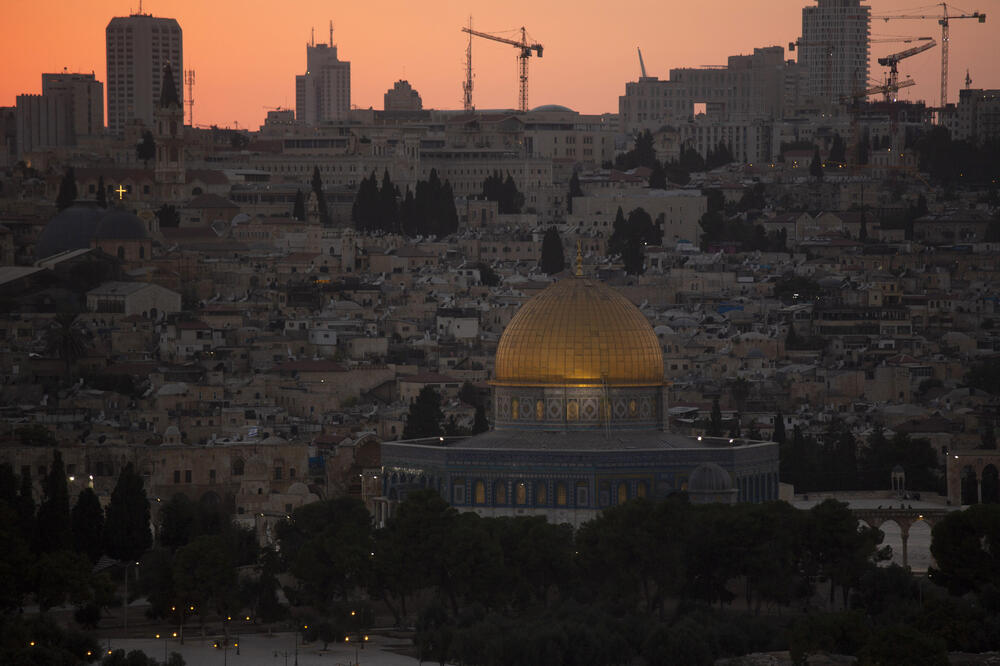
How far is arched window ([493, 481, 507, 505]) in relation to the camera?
63250mm

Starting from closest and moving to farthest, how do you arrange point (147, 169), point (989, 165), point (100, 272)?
point (100, 272), point (147, 169), point (989, 165)

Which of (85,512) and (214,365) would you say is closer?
(85,512)

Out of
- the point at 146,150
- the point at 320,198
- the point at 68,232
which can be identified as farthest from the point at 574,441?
the point at 146,150

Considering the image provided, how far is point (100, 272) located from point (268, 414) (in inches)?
913

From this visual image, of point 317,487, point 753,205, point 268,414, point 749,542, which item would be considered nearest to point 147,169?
point 753,205

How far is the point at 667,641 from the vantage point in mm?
52469

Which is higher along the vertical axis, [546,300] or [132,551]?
[546,300]

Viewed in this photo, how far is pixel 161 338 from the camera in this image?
319ft

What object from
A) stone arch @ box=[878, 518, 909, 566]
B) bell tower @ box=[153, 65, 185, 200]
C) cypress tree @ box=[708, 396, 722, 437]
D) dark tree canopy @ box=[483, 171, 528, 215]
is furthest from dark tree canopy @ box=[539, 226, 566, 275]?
stone arch @ box=[878, 518, 909, 566]

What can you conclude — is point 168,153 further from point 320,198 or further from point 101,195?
point 101,195

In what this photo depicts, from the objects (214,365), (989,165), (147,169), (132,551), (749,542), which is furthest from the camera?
(989,165)

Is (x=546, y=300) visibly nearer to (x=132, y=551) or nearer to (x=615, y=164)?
(x=132, y=551)

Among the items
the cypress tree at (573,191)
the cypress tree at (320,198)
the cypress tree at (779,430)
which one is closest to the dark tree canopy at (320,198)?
the cypress tree at (320,198)

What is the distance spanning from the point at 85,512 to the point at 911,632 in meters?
19.6
